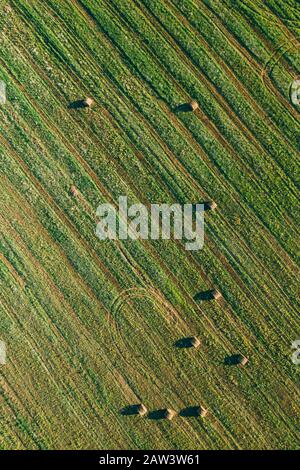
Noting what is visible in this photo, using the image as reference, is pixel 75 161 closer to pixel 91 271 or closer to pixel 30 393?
pixel 91 271

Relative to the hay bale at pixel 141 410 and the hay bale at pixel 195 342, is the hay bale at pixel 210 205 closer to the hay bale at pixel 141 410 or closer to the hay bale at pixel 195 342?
the hay bale at pixel 195 342

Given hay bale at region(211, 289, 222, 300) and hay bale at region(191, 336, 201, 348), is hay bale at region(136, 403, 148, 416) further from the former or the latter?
hay bale at region(211, 289, 222, 300)

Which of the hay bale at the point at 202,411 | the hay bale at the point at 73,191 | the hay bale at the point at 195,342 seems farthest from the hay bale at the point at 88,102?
the hay bale at the point at 202,411

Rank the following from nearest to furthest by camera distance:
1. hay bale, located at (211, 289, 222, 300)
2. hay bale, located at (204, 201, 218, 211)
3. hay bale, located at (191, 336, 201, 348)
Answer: hay bale, located at (191, 336, 201, 348) → hay bale, located at (211, 289, 222, 300) → hay bale, located at (204, 201, 218, 211)

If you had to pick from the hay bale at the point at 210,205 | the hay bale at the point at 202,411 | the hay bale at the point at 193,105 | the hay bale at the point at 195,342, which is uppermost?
the hay bale at the point at 193,105

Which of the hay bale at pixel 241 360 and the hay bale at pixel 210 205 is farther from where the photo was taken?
the hay bale at pixel 210 205

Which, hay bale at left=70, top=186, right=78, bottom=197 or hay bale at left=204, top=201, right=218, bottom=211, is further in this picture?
hay bale at left=204, top=201, right=218, bottom=211

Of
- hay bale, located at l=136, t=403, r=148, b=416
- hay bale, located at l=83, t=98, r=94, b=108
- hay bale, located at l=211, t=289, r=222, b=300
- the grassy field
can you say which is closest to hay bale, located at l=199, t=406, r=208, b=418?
the grassy field

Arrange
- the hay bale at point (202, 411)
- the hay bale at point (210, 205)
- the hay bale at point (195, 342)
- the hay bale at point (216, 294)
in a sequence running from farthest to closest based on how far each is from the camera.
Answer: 1. the hay bale at point (210, 205)
2. the hay bale at point (216, 294)
3. the hay bale at point (195, 342)
4. the hay bale at point (202, 411)
